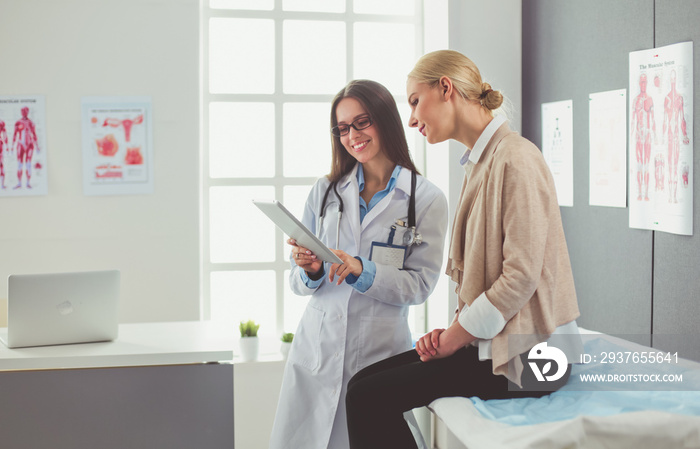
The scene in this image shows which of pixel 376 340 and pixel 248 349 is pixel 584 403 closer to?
pixel 376 340

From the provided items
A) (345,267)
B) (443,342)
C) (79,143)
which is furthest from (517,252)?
(79,143)

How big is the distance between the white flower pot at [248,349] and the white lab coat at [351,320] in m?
1.51

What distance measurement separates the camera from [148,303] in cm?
372

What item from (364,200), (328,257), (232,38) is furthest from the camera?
(232,38)

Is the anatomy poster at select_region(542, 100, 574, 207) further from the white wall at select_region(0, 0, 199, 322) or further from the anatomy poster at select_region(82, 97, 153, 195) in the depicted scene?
the anatomy poster at select_region(82, 97, 153, 195)

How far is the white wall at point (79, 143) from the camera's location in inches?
140

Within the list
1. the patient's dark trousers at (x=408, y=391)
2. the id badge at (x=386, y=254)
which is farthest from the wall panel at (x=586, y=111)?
the patient's dark trousers at (x=408, y=391)

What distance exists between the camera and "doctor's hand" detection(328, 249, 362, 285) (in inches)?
81.3

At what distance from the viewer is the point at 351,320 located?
2.22 meters

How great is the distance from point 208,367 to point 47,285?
63 cm

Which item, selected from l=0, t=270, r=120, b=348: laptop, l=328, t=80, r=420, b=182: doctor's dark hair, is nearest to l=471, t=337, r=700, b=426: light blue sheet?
l=328, t=80, r=420, b=182: doctor's dark hair

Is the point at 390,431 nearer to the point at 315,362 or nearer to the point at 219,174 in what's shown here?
the point at 315,362

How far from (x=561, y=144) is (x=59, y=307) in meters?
2.53

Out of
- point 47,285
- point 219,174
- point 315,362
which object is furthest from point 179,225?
point 315,362
